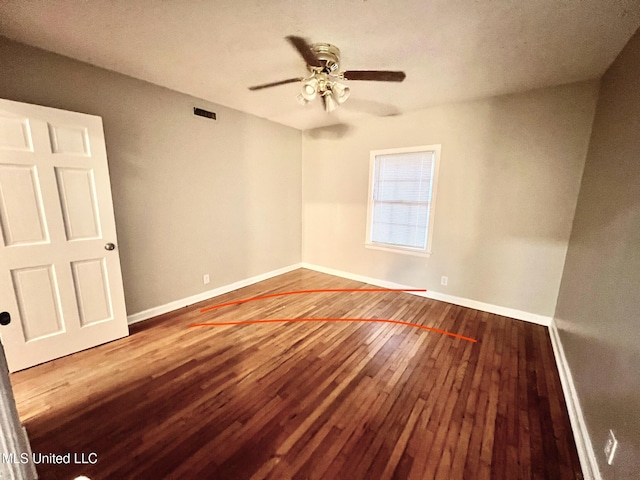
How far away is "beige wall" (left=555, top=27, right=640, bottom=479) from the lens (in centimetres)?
117

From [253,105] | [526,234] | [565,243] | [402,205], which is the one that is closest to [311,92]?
[253,105]

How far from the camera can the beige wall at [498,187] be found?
2.62 metres

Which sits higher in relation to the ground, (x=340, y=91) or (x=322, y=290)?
(x=340, y=91)

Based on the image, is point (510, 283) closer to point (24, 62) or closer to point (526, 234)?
point (526, 234)

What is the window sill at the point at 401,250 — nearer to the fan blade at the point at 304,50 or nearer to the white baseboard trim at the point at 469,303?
the white baseboard trim at the point at 469,303

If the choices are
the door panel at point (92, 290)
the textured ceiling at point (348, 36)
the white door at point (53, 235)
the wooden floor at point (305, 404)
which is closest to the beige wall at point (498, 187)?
the textured ceiling at point (348, 36)

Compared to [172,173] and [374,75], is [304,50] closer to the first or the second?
[374,75]

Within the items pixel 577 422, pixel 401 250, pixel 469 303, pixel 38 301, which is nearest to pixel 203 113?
pixel 38 301

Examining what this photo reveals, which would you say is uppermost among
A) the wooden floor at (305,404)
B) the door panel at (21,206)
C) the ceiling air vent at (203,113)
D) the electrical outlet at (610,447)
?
the ceiling air vent at (203,113)

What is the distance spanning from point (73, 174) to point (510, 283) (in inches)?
181

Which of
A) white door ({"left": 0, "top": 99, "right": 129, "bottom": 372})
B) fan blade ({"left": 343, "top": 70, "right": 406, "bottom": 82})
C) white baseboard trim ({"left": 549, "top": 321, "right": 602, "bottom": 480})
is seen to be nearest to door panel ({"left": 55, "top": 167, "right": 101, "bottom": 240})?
white door ({"left": 0, "top": 99, "right": 129, "bottom": 372})

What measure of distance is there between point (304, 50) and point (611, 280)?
2.58 metres

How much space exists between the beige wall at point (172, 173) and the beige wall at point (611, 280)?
373 cm

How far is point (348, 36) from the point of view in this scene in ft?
6.09
